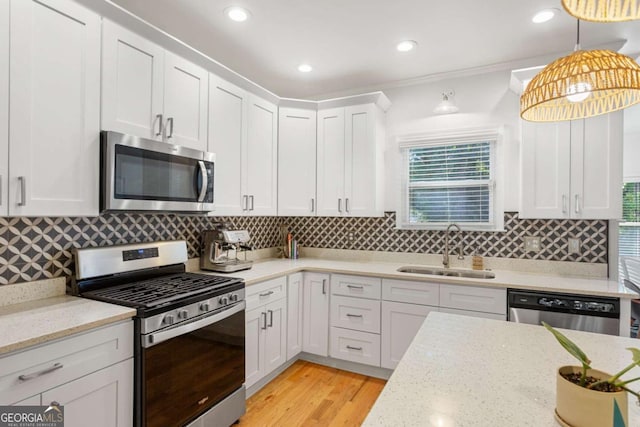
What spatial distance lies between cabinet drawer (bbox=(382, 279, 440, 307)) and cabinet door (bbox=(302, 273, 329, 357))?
56cm

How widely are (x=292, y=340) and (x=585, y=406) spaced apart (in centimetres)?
250

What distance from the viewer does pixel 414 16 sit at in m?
2.21

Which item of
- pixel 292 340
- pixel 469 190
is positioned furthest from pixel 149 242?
pixel 469 190

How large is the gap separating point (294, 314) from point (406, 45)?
7.96 ft

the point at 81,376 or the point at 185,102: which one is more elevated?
the point at 185,102

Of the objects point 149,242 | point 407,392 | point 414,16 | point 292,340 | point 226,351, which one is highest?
point 414,16

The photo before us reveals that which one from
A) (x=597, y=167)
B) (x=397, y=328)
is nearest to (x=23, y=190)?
(x=397, y=328)

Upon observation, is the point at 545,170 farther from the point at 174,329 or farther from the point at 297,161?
the point at 174,329

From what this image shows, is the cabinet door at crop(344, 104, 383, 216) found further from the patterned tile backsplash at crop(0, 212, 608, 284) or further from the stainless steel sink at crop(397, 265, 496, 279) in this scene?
the stainless steel sink at crop(397, 265, 496, 279)

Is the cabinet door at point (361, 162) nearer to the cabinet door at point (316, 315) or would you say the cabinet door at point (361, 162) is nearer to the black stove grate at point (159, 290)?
the cabinet door at point (316, 315)

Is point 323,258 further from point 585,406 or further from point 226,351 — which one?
point 585,406

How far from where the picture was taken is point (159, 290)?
1.89m

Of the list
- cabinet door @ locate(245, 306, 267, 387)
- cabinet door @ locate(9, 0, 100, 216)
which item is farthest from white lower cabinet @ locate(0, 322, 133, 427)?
cabinet door @ locate(245, 306, 267, 387)

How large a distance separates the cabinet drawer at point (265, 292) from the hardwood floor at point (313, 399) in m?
0.71
